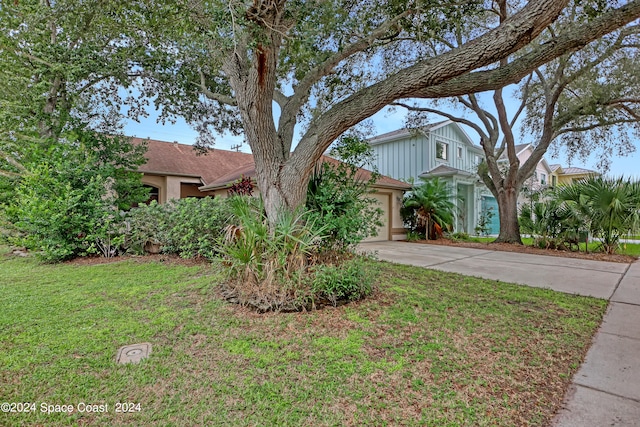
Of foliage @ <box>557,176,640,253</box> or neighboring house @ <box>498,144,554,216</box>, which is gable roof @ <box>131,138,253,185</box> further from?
neighboring house @ <box>498,144,554,216</box>

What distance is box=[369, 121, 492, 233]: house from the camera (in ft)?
51.8

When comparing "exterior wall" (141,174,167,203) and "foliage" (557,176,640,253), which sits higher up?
"exterior wall" (141,174,167,203)

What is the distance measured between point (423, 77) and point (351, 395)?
3.37m

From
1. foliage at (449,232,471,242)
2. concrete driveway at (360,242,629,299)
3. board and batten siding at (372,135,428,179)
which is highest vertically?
board and batten siding at (372,135,428,179)

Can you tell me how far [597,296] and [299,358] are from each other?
4.84m

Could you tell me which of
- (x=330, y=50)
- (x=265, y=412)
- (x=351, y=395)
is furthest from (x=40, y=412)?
(x=330, y=50)

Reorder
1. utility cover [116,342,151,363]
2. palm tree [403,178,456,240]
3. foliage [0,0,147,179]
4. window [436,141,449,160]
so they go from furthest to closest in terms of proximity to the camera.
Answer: window [436,141,449,160] → palm tree [403,178,456,240] → foliage [0,0,147,179] → utility cover [116,342,151,363]

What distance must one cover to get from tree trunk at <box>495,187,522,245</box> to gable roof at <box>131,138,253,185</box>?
11.2 metres

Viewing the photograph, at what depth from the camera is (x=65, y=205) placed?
7.36 metres

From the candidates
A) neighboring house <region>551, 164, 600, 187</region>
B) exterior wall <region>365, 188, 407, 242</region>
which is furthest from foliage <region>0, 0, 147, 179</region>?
neighboring house <region>551, 164, 600, 187</region>

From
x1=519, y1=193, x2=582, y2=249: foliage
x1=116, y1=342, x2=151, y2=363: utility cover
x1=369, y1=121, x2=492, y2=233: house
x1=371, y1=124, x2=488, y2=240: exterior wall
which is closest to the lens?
x1=116, y1=342, x2=151, y2=363: utility cover

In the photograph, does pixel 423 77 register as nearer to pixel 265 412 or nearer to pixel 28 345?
pixel 265 412

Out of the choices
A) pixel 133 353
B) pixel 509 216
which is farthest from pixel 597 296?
pixel 509 216

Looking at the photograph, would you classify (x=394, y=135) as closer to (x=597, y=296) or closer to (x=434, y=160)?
(x=434, y=160)
